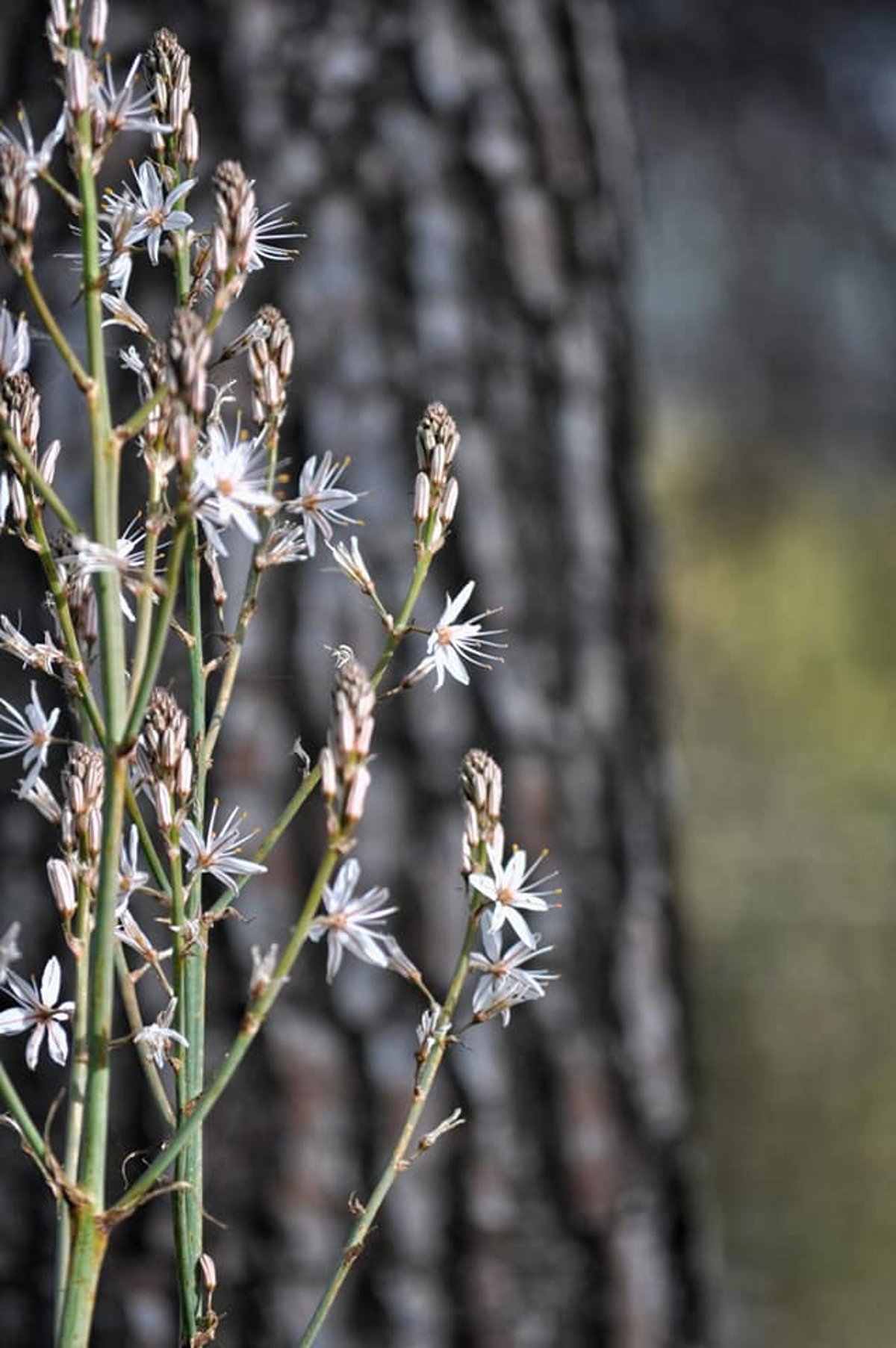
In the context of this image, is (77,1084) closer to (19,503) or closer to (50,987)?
(50,987)

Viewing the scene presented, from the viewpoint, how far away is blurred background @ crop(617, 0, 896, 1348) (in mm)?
3404

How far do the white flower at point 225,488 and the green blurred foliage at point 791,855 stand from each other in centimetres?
336

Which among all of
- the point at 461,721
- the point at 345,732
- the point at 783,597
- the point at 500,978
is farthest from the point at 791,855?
the point at 345,732

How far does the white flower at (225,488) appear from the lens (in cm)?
40

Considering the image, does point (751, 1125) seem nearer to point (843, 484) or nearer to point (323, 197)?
point (843, 484)

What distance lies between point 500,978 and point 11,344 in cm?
22

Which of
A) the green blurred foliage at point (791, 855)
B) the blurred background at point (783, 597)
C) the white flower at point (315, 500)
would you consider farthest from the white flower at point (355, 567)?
the green blurred foliage at point (791, 855)

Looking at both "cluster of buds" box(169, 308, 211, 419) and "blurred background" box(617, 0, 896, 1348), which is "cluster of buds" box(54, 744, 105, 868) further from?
"blurred background" box(617, 0, 896, 1348)

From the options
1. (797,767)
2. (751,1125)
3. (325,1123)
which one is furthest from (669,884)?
(797,767)

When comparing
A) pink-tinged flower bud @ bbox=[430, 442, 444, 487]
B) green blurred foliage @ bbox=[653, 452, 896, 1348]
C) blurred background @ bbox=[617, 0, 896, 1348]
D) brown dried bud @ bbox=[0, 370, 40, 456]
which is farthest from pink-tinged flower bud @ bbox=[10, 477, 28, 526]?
green blurred foliage @ bbox=[653, 452, 896, 1348]

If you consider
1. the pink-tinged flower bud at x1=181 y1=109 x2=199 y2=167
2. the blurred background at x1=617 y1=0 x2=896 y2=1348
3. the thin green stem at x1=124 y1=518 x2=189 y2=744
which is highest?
the blurred background at x1=617 y1=0 x2=896 y2=1348

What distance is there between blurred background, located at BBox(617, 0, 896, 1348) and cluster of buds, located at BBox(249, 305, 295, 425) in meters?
2.50

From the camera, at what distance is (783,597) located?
5.14 meters

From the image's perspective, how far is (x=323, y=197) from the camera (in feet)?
4.18
